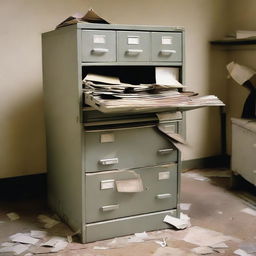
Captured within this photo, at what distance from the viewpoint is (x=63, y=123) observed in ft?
8.45

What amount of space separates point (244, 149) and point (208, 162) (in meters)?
0.87

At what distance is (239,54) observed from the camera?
3852mm

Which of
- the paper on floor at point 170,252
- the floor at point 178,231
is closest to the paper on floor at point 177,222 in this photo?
the floor at point 178,231

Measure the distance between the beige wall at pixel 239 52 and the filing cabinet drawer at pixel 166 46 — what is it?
144cm

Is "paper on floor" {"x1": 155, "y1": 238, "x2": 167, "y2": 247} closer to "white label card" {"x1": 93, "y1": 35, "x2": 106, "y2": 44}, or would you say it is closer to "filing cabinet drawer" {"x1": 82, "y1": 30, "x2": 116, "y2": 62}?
"filing cabinet drawer" {"x1": 82, "y1": 30, "x2": 116, "y2": 62}

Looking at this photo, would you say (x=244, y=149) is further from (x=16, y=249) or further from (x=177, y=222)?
(x=16, y=249)

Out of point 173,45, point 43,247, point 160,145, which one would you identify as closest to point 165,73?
point 173,45

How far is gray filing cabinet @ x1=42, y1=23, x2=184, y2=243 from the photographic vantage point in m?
2.31

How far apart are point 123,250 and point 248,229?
831 millimetres

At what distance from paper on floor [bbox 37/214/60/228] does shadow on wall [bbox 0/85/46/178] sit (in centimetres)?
55

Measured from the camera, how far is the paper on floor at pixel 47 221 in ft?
8.76

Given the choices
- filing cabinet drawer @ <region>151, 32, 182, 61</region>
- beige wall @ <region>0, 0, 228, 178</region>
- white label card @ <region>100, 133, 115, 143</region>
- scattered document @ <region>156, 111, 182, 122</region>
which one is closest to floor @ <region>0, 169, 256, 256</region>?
beige wall @ <region>0, 0, 228, 178</region>

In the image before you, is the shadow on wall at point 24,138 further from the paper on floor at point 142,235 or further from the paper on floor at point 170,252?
the paper on floor at point 170,252

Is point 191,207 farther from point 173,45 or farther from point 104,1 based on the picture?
point 104,1
